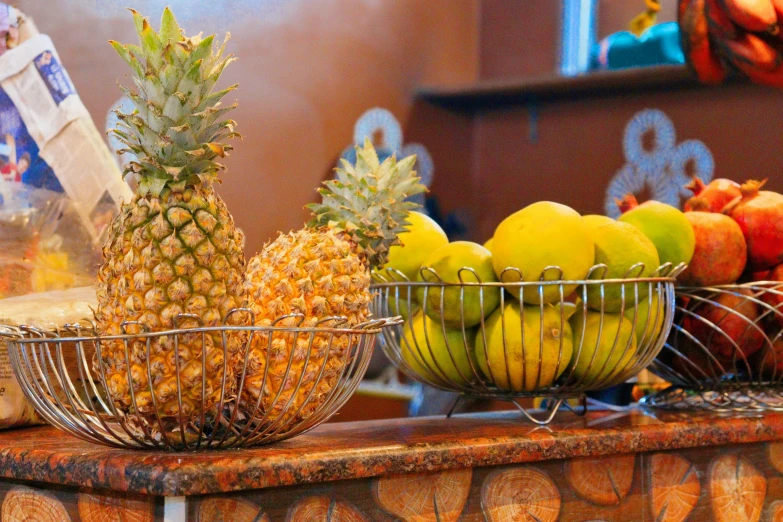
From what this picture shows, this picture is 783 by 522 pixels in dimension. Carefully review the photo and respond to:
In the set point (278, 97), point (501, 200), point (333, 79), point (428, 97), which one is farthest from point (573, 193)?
point (278, 97)

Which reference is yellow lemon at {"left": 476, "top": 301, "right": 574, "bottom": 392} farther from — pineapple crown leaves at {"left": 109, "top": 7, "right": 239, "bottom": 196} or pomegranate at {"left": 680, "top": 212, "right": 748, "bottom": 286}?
pineapple crown leaves at {"left": 109, "top": 7, "right": 239, "bottom": 196}

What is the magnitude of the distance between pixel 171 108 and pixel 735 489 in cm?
65

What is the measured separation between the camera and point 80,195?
94 centimetres

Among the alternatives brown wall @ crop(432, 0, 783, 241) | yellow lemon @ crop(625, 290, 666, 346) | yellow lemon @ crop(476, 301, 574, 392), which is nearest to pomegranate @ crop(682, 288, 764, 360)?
yellow lemon @ crop(625, 290, 666, 346)

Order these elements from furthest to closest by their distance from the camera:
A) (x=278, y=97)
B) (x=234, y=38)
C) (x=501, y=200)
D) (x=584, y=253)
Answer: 1. (x=501, y=200)
2. (x=278, y=97)
3. (x=234, y=38)
4. (x=584, y=253)

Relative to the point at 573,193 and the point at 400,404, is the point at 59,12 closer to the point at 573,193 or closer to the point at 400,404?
the point at 400,404

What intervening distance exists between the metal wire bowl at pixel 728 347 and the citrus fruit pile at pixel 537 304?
0.41ft

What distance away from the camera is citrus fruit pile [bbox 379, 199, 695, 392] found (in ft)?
2.67

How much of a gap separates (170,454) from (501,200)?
126 inches

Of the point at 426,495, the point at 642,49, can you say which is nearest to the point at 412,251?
the point at 426,495

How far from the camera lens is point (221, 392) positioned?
61 cm

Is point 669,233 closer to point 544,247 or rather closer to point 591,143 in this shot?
point 544,247

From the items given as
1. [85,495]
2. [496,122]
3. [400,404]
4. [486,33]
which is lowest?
[400,404]

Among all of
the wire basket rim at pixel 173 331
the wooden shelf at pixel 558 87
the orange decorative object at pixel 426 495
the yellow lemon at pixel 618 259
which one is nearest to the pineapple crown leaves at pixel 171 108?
the wire basket rim at pixel 173 331
